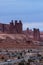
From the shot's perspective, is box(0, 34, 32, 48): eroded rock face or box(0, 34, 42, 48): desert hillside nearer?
box(0, 34, 42, 48): desert hillside

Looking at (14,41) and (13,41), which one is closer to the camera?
(13,41)

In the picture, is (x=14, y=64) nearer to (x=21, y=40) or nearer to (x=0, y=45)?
(x=0, y=45)

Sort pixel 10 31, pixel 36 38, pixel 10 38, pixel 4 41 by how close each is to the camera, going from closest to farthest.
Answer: pixel 4 41
pixel 10 38
pixel 10 31
pixel 36 38

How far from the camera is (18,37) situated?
308ft

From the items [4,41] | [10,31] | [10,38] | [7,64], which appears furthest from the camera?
[10,31]

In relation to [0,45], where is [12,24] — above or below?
above

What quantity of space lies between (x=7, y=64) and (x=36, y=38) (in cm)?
9243

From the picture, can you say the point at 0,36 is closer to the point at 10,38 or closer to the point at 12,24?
the point at 10,38

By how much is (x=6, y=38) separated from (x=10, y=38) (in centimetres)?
349

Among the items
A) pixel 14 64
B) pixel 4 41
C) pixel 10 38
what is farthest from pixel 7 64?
pixel 10 38

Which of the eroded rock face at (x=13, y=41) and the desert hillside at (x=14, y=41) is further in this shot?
the eroded rock face at (x=13, y=41)

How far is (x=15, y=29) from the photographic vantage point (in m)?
108

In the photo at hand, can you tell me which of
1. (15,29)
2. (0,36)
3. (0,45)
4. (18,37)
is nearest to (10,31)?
(15,29)

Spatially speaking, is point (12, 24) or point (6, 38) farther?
point (12, 24)
